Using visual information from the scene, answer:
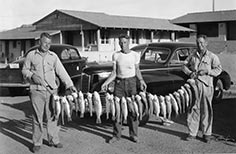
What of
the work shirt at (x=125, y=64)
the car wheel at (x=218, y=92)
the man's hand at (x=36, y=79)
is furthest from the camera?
the car wheel at (x=218, y=92)

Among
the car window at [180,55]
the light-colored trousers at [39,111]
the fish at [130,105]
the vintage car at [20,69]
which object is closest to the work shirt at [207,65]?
the fish at [130,105]

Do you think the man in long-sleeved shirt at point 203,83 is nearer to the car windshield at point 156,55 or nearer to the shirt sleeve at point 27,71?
the car windshield at point 156,55

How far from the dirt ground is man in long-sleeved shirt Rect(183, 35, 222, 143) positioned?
278mm

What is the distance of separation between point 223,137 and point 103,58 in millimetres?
21357

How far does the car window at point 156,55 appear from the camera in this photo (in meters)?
→ 9.59

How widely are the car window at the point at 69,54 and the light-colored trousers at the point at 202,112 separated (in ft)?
25.6

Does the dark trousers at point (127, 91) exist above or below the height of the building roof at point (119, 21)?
below

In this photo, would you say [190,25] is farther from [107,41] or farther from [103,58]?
[103,58]

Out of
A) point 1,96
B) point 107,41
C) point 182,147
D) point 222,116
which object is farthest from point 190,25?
point 182,147

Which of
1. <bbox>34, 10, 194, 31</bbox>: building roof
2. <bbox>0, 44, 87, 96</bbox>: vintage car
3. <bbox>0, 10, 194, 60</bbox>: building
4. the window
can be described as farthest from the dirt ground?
the window

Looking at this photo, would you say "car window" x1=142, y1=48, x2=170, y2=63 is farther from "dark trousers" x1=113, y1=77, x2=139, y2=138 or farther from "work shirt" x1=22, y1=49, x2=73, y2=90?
"work shirt" x1=22, y1=49, x2=73, y2=90

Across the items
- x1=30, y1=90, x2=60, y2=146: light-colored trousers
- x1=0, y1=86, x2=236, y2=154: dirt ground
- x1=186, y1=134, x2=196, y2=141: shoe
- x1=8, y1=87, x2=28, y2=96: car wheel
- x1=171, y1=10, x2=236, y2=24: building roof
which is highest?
x1=171, y1=10, x2=236, y2=24: building roof

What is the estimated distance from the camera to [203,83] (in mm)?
6969

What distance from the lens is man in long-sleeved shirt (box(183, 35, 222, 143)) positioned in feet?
22.6
